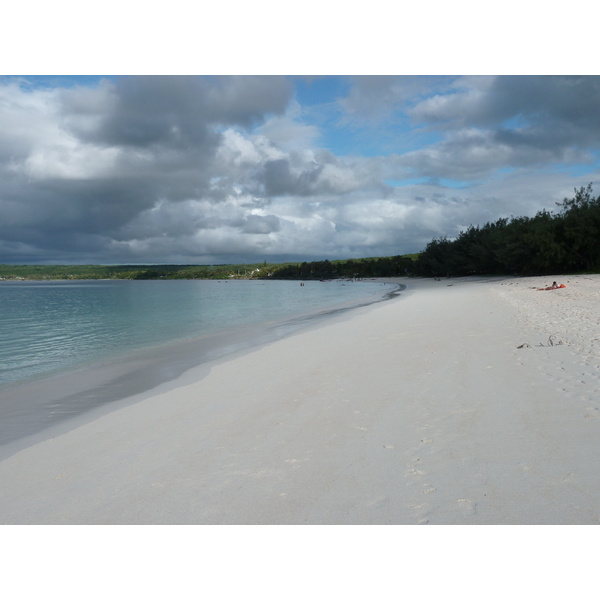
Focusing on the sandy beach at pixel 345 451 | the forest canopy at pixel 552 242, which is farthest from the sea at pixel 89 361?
the forest canopy at pixel 552 242

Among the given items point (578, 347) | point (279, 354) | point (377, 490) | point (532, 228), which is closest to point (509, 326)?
point (578, 347)

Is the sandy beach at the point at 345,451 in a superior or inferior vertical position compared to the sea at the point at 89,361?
superior

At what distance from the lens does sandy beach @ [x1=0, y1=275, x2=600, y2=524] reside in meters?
3.50

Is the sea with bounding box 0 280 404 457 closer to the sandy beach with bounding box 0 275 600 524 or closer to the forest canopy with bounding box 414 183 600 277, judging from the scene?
the sandy beach with bounding box 0 275 600 524

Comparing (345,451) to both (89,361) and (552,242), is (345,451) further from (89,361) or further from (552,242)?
(552,242)

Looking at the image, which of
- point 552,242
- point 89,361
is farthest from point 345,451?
point 552,242

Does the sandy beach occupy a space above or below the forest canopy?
below

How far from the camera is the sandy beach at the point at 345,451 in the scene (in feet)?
11.5

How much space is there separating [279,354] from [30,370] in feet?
25.2

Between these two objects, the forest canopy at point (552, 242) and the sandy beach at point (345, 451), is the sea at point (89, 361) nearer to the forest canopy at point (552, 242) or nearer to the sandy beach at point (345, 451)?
the sandy beach at point (345, 451)

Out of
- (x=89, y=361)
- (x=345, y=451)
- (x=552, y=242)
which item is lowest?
(x=89, y=361)

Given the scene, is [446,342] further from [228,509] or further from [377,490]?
[228,509]

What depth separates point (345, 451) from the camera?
15.0ft

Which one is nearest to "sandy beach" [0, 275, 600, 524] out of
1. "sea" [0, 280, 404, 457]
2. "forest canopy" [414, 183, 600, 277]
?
"sea" [0, 280, 404, 457]
